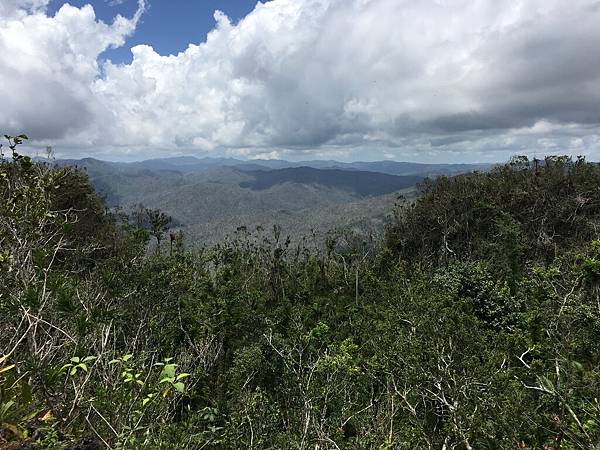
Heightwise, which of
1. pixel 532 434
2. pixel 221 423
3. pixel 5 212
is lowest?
pixel 221 423

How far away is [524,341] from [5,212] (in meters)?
14.2

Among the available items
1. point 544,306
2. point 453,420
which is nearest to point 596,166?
point 544,306

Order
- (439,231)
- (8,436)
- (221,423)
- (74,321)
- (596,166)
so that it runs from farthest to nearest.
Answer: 1. (439,231)
2. (596,166)
3. (221,423)
4. (74,321)
5. (8,436)

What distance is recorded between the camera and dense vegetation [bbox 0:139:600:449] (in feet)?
17.0

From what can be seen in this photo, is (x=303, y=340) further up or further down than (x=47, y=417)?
further down

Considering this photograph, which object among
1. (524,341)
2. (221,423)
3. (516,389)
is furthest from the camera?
(221,423)

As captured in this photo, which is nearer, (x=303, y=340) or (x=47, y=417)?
(x=47, y=417)

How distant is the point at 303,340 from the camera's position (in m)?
14.9

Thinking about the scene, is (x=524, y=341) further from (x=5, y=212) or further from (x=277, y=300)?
(x=277, y=300)

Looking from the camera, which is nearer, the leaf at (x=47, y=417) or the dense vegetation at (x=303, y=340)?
the leaf at (x=47, y=417)

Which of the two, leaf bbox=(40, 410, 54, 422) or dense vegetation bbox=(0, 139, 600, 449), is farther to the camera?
dense vegetation bbox=(0, 139, 600, 449)

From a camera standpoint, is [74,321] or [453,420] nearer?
[74,321]

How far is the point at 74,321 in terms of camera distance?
22.8 ft

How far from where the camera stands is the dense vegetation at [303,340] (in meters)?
5.20
